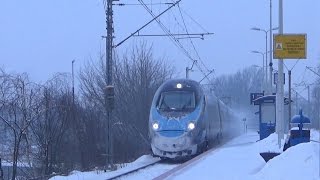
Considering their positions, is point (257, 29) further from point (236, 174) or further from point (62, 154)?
point (236, 174)

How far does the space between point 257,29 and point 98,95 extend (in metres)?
20.7

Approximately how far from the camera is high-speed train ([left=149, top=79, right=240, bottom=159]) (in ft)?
84.3

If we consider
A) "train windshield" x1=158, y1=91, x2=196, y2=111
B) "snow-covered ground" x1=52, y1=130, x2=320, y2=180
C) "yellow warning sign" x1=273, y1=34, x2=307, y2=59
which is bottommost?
"snow-covered ground" x1=52, y1=130, x2=320, y2=180

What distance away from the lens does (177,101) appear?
2678 centimetres

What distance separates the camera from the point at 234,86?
12112 centimetres

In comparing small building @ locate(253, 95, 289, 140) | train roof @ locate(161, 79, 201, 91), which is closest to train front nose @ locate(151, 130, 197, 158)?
train roof @ locate(161, 79, 201, 91)

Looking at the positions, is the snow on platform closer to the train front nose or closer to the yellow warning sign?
the train front nose

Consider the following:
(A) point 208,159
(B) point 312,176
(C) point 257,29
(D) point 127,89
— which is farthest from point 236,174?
(C) point 257,29

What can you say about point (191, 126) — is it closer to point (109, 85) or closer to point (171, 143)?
point (171, 143)

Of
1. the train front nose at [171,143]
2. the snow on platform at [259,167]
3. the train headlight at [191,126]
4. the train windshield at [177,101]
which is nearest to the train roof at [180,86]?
the train windshield at [177,101]

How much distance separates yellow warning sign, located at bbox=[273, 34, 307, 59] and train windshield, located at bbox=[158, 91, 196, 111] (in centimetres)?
449

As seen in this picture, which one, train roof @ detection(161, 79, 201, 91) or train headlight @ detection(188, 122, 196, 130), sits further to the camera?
train roof @ detection(161, 79, 201, 91)

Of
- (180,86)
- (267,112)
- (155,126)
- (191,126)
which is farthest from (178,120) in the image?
(267,112)

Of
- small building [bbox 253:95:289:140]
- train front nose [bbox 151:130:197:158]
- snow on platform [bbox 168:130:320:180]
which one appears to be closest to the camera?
snow on platform [bbox 168:130:320:180]
